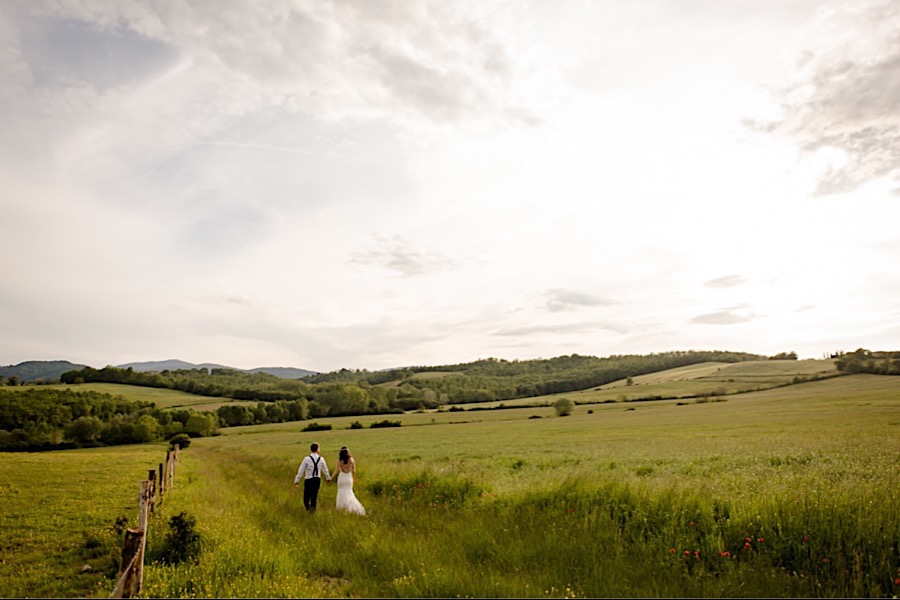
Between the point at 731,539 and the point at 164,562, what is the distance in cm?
1044

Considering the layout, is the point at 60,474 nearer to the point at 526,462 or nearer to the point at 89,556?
the point at 89,556

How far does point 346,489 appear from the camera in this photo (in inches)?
630


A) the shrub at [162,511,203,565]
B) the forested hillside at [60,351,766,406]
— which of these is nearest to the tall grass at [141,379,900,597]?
the shrub at [162,511,203,565]

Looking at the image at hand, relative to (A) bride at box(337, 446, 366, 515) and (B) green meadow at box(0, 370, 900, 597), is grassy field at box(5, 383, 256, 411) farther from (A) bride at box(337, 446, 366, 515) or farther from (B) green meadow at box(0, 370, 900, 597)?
(A) bride at box(337, 446, 366, 515)

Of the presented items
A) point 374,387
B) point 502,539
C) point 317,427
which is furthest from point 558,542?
point 374,387

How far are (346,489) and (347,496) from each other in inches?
8.1

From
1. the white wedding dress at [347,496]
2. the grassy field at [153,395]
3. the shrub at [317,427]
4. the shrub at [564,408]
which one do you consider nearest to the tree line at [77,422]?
the grassy field at [153,395]

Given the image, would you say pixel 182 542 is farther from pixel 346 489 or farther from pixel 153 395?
pixel 153 395

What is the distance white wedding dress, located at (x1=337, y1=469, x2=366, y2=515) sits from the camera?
15.5 meters

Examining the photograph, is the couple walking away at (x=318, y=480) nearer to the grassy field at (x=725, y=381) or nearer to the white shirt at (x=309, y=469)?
the white shirt at (x=309, y=469)

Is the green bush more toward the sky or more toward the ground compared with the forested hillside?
more toward the ground

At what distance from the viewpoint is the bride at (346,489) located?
50.8ft

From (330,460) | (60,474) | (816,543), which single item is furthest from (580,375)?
(816,543)

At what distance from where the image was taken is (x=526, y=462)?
28.2 metres
